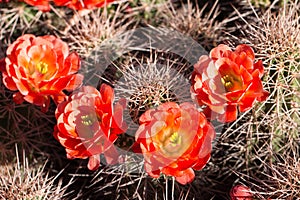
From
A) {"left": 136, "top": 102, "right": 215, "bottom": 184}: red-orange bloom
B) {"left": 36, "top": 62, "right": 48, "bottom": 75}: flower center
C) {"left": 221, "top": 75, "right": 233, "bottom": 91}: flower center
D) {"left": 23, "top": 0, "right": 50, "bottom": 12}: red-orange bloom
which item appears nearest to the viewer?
{"left": 136, "top": 102, "right": 215, "bottom": 184}: red-orange bloom

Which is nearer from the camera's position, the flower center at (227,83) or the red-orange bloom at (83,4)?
the flower center at (227,83)

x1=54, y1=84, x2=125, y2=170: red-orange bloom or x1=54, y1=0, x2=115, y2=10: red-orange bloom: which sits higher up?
x1=54, y1=0, x2=115, y2=10: red-orange bloom

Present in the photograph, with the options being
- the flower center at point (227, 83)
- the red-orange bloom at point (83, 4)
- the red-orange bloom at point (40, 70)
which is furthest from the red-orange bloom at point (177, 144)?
the red-orange bloom at point (83, 4)

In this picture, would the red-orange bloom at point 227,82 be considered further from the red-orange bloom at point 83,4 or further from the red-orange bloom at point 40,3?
the red-orange bloom at point 40,3

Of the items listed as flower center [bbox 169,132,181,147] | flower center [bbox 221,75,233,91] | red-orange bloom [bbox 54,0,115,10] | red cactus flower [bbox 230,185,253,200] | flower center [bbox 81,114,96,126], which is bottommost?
red cactus flower [bbox 230,185,253,200]

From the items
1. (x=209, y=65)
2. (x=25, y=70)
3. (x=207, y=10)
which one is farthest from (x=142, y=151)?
(x=207, y=10)

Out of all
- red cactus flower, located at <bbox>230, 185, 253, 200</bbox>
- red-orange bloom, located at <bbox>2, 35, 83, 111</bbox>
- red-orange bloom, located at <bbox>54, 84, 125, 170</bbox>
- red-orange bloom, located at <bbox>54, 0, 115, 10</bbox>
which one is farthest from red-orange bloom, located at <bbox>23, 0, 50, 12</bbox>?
red cactus flower, located at <bbox>230, 185, 253, 200</bbox>

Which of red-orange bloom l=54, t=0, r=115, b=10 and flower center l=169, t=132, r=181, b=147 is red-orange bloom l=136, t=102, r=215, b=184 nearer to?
flower center l=169, t=132, r=181, b=147
